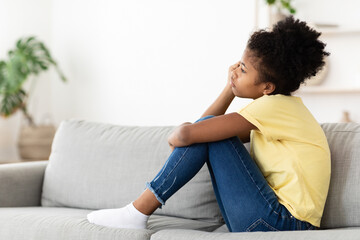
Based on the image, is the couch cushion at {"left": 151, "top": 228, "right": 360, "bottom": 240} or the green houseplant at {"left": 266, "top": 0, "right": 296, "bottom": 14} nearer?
the couch cushion at {"left": 151, "top": 228, "right": 360, "bottom": 240}

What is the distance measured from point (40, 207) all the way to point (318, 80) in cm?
230

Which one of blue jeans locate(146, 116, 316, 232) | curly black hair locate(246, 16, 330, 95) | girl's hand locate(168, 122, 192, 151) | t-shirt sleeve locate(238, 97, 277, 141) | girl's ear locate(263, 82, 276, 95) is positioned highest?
curly black hair locate(246, 16, 330, 95)

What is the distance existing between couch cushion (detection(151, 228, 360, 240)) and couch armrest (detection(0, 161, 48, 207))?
0.89 m

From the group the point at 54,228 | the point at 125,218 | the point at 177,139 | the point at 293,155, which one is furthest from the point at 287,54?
the point at 54,228

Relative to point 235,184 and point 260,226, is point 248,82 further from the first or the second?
point 260,226

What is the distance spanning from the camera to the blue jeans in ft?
5.57

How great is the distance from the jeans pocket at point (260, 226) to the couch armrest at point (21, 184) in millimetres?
1138

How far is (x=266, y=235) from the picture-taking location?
5.12 ft

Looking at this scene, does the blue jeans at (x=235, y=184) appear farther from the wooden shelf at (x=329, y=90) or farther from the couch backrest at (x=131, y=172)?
the wooden shelf at (x=329, y=90)

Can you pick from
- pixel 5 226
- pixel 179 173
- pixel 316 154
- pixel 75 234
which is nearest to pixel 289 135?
pixel 316 154

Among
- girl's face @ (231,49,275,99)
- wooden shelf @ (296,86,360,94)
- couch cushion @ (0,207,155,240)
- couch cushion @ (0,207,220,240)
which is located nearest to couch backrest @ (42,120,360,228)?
couch cushion @ (0,207,220,240)

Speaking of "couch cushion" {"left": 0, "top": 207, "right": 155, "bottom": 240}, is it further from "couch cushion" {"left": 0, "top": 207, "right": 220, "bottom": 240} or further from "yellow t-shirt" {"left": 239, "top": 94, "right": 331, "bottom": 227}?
"yellow t-shirt" {"left": 239, "top": 94, "right": 331, "bottom": 227}

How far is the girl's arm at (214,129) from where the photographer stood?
1709 mm

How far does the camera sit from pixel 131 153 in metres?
2.31
